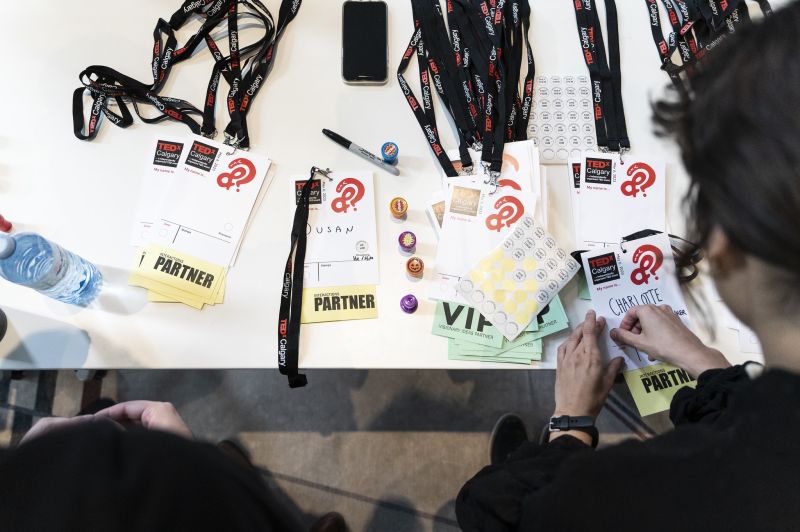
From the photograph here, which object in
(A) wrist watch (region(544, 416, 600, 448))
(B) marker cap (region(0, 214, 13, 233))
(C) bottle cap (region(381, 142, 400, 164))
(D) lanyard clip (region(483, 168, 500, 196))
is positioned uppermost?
(C) bottle cap (region(381, 142, 400, 164))

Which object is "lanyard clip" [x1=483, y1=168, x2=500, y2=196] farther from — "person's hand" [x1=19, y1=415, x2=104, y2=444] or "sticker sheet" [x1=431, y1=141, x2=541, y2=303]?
"person's hand" [x1=19, y1=415, x2=104, y2=444]

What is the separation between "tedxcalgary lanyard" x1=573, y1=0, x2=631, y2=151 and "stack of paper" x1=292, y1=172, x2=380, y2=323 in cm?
54

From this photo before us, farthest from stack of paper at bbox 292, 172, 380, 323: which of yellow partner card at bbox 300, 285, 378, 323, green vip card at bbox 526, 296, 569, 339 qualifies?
green vip card at bbox 526, 296, 569, 339

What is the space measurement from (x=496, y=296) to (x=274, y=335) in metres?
0.44

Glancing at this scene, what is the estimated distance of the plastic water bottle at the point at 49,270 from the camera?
33.4 inches

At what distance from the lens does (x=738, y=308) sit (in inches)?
22.4

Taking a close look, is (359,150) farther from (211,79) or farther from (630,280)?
(630,280)

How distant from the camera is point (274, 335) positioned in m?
0.91

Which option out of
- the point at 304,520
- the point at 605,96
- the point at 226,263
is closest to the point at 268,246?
the point at 226,263

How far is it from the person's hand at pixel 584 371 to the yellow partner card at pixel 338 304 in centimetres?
38

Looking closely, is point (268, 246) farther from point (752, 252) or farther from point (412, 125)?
point (752, 252)

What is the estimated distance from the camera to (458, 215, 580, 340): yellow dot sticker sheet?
91 centimetres

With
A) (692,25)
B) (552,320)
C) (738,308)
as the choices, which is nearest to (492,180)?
(552,320)

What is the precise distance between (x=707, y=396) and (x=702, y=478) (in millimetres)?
354
